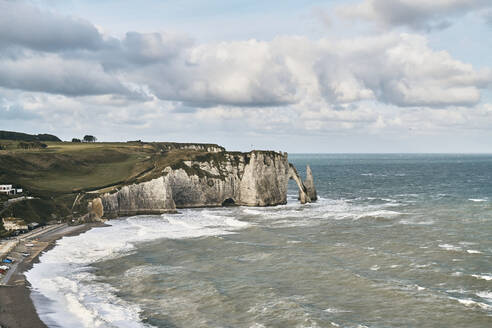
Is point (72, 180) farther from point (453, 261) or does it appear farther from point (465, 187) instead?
point (465, 187)

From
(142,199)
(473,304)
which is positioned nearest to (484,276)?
(473,304)

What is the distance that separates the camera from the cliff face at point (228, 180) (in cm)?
9034

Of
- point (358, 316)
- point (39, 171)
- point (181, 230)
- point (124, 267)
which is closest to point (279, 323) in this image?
point (358, 316)

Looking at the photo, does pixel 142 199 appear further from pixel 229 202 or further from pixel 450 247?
pixel 450 247

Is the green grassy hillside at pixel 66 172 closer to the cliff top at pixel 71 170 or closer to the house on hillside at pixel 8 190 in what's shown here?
the cliff top at pixel 71 170

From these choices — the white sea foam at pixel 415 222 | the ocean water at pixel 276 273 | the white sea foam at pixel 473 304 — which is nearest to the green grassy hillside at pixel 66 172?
the ocean water at pixel 276 273

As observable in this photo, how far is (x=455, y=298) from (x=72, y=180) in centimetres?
8515

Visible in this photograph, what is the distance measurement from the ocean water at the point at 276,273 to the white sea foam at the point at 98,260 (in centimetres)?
16

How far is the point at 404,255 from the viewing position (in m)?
48.0

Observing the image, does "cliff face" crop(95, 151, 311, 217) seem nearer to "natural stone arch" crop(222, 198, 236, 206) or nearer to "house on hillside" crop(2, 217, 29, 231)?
"natural stone arch" crop(222, 198, 236, 206)

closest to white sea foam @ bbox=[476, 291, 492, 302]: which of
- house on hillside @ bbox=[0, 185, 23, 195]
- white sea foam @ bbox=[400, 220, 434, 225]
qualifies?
white sea foam @ bbox=[400, 220, 434, 225]

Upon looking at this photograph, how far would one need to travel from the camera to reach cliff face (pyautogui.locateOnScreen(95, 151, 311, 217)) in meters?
90.3

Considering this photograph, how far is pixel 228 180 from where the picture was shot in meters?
94.4

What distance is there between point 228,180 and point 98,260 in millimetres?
46937
